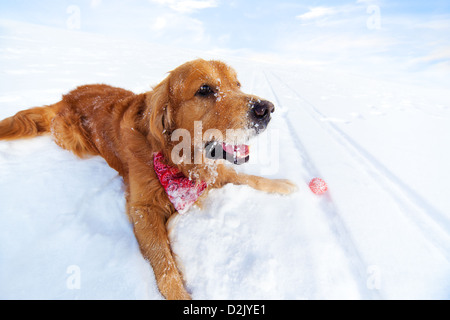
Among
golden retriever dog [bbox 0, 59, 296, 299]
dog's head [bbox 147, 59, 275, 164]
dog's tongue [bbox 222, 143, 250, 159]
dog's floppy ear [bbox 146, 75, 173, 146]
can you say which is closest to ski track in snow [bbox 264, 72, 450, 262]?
golden retriever dog [bbox 0, 59, 296, 299]

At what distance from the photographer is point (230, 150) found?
6.16 feet

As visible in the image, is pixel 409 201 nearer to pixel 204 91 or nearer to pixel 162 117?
pixel 204 91

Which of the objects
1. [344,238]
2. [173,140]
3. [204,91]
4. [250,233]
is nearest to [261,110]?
[204,91]

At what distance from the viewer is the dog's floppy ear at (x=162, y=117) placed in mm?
1938

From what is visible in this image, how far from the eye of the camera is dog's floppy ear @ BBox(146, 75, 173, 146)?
76.3 inches

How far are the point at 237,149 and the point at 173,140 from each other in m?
0.56

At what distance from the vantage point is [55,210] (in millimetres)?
1736

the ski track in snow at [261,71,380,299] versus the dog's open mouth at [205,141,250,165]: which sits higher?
the dog's open mouth at [205,141,250,165]

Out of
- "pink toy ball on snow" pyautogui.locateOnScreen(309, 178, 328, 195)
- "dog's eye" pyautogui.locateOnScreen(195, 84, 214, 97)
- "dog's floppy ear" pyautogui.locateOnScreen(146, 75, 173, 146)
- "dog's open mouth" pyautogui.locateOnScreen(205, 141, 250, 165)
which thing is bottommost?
"pink toy ball on snow" pyautogui.locateOnScreen(309, 178, 328, 195)

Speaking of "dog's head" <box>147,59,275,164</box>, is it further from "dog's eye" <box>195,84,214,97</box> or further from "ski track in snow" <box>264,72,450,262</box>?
"ski track in snow" <box>264,72,450,262</box>

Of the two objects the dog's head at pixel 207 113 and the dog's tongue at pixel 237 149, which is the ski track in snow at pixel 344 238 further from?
the dog's head at pixel 207 113

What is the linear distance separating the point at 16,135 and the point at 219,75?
7.89 feet
